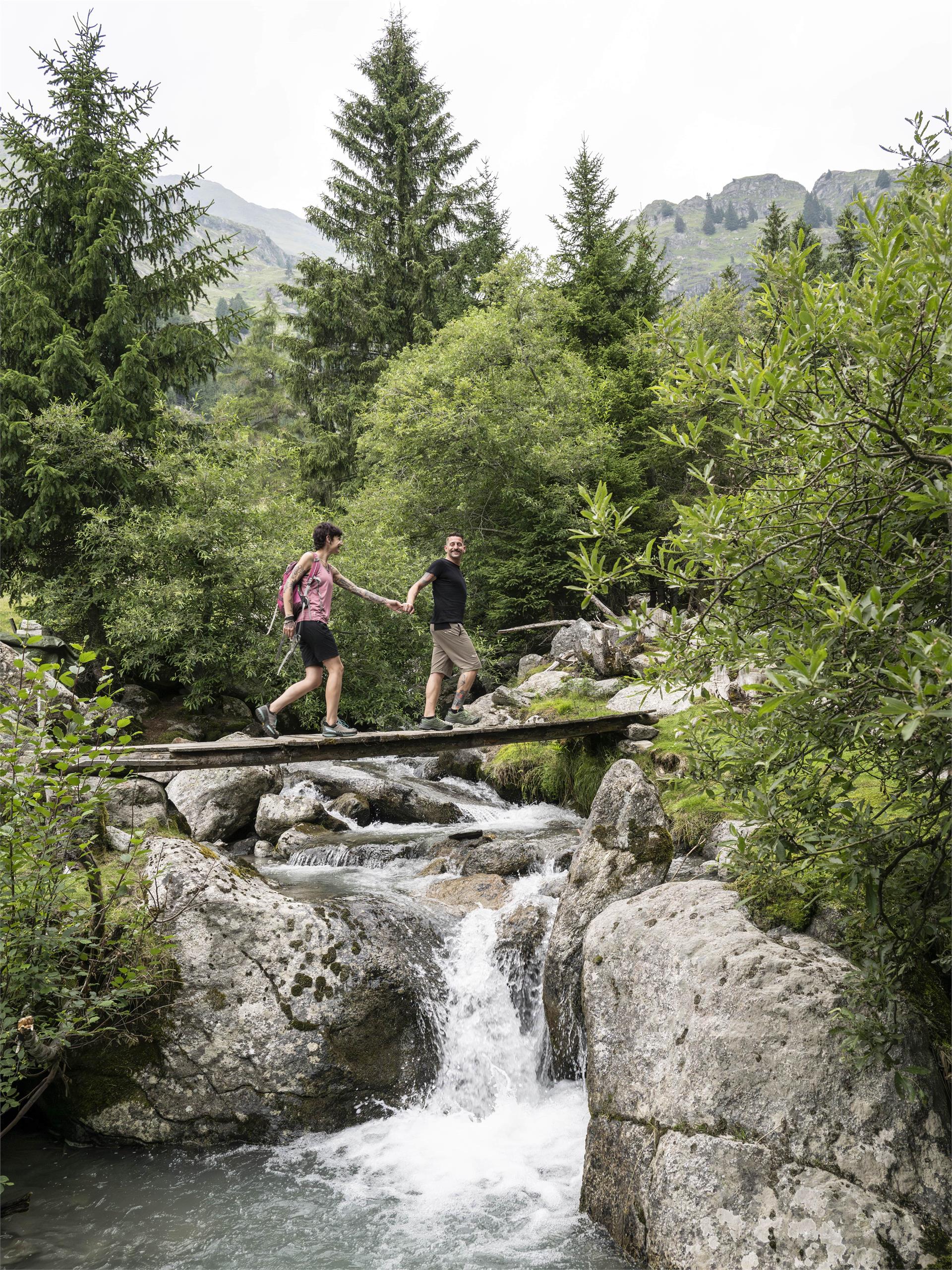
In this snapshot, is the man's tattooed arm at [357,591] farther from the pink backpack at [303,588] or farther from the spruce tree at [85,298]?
the spruce tree at [85,298]

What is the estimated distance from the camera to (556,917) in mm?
7703

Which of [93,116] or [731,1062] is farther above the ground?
[93,116]

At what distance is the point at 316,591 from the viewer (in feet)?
30.3

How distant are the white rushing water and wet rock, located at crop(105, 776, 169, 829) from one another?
334 cm

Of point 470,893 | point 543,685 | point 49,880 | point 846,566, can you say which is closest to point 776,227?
point 543,685

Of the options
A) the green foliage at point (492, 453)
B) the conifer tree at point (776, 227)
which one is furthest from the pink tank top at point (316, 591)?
the conifer tree at point (776, 227)

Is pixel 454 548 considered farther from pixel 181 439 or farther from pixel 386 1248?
pixel 181 439

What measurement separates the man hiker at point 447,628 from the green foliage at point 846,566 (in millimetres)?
5840

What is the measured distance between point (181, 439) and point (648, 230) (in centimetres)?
2042

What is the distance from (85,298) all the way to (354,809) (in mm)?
15180

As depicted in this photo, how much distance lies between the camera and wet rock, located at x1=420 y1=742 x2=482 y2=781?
51.3 ft

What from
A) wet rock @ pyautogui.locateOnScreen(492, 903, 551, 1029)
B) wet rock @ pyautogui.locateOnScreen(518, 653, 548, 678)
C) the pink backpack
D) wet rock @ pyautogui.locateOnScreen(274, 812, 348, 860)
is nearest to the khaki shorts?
the pink backpack

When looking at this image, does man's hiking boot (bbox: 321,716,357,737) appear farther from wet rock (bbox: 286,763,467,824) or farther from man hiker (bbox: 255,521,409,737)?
wet rock (bbox: 286,763,467,824)

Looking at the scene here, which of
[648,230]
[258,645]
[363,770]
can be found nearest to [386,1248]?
[363,770]
